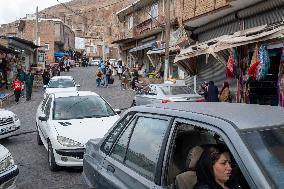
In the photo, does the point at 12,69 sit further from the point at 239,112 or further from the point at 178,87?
the point at 239,112

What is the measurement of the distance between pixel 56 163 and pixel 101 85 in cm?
2763

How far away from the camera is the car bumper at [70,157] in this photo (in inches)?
322

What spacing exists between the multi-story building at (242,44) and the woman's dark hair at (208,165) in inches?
307

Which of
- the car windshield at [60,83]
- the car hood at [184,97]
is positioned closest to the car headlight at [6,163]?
the car hood at [184,97]

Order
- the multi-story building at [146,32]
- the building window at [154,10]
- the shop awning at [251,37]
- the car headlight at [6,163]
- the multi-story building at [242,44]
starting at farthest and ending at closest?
the building window at [154,10], the multi-story building at [146,32], the multi-story building at [242,44], the shop awning at [251,37], the car headlight at [6,163]

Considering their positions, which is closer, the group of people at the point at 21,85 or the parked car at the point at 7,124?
the parked car at the point at 7,124

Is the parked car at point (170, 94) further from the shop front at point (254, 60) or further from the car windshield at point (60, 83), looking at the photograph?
the car windshield at point (60, 83)

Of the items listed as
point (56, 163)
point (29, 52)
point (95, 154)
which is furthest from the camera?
point (29, 52)

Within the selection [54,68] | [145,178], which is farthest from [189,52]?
[54,68]

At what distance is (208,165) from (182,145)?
495 millimetres

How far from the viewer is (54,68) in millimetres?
45219

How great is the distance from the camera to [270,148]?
2.81 m

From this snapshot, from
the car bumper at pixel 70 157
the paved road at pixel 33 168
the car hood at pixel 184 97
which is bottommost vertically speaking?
the paved road at pixel 33 168

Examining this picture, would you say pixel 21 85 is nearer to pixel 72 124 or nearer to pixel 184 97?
pixel 184 97
